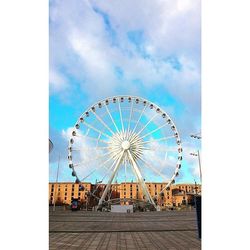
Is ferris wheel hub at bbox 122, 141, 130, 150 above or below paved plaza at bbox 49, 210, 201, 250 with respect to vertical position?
above

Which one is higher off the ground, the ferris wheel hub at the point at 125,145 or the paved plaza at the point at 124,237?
the ferris wheel hub at the point at 125,145

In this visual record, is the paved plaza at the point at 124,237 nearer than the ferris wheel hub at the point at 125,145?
Yes

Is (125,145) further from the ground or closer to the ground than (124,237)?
further from the ground

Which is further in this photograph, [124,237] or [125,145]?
[125,145]

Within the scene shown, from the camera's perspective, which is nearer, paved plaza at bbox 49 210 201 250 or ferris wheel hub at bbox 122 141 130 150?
paved plaza at bbox 49 210 201 250
